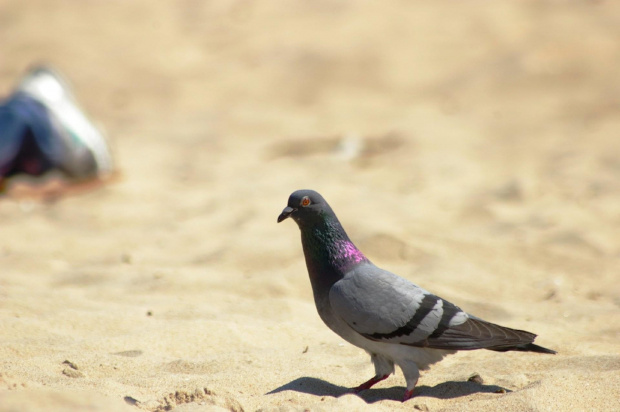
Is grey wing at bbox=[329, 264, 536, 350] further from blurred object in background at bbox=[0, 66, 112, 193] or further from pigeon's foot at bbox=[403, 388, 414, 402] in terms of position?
blurred object in background at bbox=[0, 66, 112, 193]

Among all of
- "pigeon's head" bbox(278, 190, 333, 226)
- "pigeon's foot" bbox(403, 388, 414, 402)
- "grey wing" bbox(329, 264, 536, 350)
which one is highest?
"pigeon's head" bbox(278, 190, 333, 226)

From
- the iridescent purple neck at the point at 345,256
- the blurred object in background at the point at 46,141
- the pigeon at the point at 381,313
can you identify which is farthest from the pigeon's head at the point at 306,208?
the blurred object in background at the point at 46,141

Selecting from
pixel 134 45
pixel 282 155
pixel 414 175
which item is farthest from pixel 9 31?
pixel 414 175

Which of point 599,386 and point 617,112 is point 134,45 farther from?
point 599,386

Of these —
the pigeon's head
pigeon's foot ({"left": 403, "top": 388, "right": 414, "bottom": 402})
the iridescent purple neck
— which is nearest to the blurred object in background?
the pigeon's head

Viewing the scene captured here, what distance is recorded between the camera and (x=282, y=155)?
822 centimetres

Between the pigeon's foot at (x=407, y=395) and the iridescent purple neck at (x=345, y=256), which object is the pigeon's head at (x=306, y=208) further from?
the pigeon's foot at (x=407, y=395)

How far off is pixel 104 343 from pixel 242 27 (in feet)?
29.9

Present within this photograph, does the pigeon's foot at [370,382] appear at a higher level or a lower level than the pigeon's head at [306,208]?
lower

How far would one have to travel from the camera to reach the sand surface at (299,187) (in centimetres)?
342

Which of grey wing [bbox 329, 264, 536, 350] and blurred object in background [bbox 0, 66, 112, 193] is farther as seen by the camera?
blurred object in background [bbox 0, 66, 112, 193]

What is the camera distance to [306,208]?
3.40 meters

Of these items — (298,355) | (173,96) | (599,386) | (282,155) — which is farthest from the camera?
(173,96)

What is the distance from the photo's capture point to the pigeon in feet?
10.3
